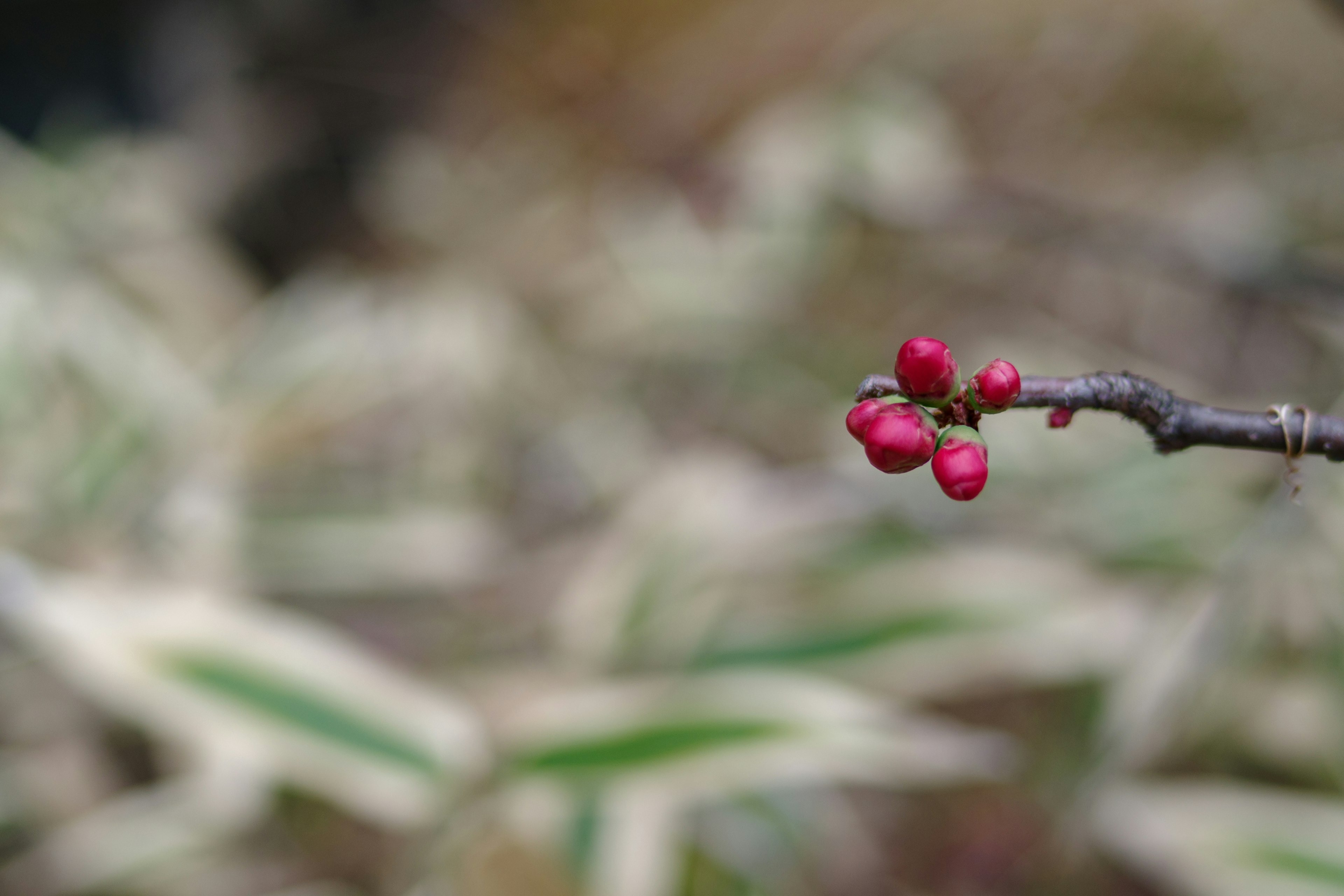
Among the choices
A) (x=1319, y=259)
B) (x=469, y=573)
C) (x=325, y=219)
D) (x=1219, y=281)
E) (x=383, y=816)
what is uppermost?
(x=325, y=219)

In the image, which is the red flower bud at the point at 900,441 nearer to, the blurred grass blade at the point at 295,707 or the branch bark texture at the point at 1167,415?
the branch bark texture at the point at 1167,415

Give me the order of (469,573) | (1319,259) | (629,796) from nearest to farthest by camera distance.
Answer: (629,796)
(469,573)
(1319,259)

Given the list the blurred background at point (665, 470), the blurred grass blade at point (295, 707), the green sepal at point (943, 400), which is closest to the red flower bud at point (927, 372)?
the green sepal at point (943, 400)

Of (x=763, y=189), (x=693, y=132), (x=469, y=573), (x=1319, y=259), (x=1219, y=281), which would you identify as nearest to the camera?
(x=1219, y=281)

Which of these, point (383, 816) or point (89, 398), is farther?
point (89, 398)

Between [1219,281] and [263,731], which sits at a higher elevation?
[1219,281]

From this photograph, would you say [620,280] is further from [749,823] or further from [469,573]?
[749,823]

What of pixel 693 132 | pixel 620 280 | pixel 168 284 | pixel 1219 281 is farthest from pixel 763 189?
pixel 168 284
